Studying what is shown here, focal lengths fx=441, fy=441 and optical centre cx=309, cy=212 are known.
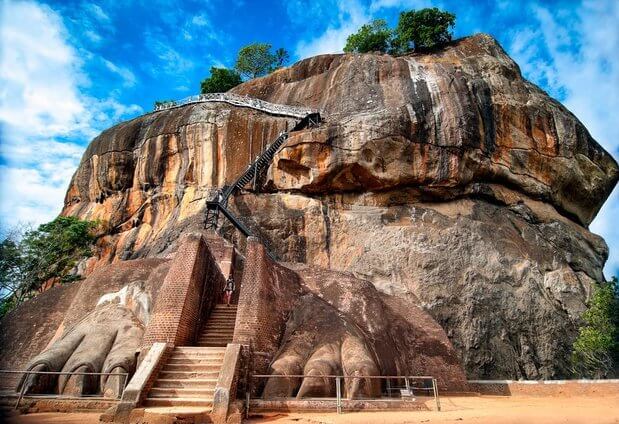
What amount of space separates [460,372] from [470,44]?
26.2 meters

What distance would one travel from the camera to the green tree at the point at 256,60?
157ft

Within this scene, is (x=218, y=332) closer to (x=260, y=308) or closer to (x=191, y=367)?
(x=260, y=308)

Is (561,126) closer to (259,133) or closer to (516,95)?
(516,95)

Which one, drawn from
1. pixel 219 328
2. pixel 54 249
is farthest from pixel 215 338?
pixel 54 249

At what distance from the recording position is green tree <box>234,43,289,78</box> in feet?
157

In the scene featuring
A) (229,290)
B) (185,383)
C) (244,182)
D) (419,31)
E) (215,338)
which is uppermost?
(419,31)

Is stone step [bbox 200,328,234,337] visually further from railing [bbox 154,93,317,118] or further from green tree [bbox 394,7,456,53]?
green tree [bbox 394,7,456,53]

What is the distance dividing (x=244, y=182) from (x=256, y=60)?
27187 millimetres

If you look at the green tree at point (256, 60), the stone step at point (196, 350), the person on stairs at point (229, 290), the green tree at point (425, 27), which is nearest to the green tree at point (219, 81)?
the green tree at point (256, 60)

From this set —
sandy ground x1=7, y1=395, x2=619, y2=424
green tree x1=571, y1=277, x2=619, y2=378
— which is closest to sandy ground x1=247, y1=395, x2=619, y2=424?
sandy ground x1=7, y1=395, x2=619, y2=424

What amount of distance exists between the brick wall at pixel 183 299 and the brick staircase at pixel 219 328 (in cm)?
29

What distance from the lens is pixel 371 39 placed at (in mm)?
41656

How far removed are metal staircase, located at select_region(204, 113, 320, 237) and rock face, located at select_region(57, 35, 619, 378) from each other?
2.43 ft

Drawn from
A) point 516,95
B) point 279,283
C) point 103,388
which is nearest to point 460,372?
point 279,283
